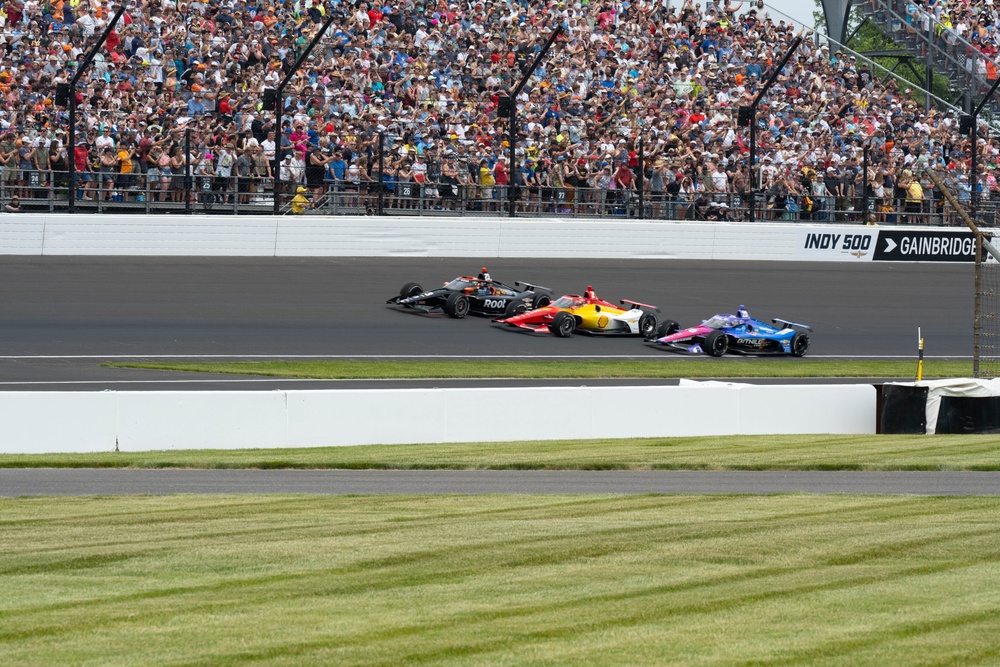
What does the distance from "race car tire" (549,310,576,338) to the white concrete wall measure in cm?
836

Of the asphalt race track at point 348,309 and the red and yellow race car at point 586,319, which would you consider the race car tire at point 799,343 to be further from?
the red and yellow race car at point 586,319

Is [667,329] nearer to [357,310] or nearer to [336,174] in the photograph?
[357,310]

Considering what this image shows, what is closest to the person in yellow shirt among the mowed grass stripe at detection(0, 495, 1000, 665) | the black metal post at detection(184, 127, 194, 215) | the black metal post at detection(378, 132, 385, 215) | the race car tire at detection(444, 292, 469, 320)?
the black metal post at detection(378, 132, 385, 215)

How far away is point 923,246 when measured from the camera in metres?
36.6

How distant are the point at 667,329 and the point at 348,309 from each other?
5926 millimetres

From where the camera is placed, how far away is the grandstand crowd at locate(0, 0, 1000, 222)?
3009cm

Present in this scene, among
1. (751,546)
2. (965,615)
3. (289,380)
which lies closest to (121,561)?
(751,546)

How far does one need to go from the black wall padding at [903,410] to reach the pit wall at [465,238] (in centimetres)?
1436

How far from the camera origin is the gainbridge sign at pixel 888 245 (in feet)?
117

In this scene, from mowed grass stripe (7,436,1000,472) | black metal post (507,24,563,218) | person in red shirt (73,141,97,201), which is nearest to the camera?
mowed grass stripe (7,436,1000,472)

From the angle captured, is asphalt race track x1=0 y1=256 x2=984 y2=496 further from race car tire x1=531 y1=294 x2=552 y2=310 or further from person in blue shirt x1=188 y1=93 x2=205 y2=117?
person in blue shirt x1=188 y1=93 x2=205 y2=117

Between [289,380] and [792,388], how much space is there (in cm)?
762

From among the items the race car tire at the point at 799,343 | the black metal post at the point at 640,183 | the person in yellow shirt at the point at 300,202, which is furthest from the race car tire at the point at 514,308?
the black metal post at the point at 640,183

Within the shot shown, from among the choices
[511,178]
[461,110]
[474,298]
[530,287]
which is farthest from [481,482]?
[461,110]
